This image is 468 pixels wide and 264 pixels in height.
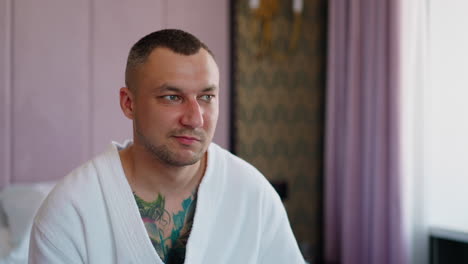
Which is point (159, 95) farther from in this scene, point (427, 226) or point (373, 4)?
point (373, 4)

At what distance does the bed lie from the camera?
7.45 feet

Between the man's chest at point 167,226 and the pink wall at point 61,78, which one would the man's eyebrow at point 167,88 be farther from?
the pink wall at point 61,78

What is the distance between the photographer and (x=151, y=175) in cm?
161

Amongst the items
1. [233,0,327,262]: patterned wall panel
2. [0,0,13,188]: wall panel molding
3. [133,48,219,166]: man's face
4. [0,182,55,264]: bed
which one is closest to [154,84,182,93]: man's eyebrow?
[133,48,219,166]: man's face

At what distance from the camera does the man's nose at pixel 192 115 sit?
146 cm

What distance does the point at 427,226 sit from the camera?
10.0 feet

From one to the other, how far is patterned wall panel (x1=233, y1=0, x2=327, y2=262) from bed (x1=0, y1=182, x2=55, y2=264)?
152cm

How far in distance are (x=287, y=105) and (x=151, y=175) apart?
8.01 feet

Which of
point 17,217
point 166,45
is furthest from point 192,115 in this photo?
point 17,217

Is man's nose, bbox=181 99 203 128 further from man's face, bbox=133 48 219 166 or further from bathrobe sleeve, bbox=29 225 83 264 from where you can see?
bathrobe sleeve, bbox=29 225 83 264

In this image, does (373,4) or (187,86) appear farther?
(373,4)

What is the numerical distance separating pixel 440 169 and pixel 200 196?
1846 mm

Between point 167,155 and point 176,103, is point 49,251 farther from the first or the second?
point 176,103

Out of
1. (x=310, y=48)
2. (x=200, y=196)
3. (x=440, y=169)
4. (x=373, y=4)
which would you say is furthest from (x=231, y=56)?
(x=200, y=196)
